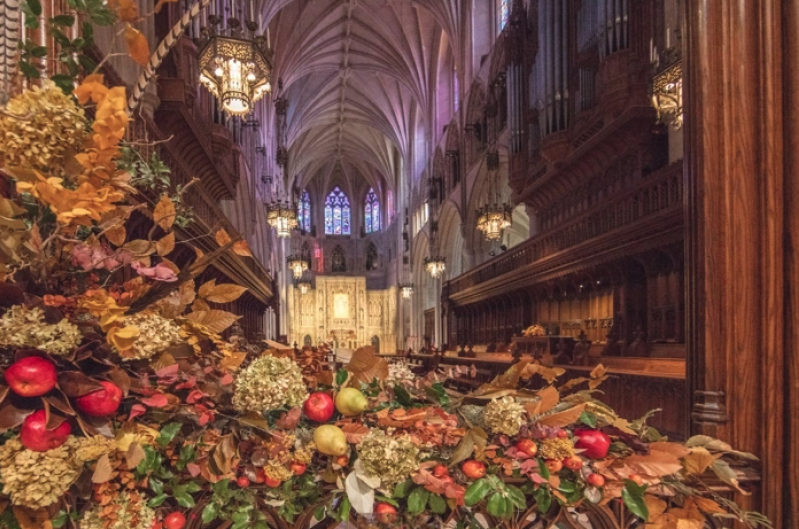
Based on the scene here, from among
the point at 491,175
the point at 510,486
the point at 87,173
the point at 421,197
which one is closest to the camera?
the point at 87,173

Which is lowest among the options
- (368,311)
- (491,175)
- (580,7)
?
(368,311)

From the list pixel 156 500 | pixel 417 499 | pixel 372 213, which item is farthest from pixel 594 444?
pixel 372 213

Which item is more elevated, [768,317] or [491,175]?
[491,175]

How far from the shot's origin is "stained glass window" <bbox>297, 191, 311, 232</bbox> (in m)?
38.3

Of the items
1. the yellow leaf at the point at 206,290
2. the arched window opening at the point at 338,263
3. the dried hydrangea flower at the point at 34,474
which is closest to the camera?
the dried hydrangea flower at the point at 34,474

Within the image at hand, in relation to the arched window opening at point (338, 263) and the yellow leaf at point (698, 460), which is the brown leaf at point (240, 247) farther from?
the arched window opening at point (338, 263)

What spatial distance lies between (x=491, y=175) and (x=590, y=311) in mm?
6752

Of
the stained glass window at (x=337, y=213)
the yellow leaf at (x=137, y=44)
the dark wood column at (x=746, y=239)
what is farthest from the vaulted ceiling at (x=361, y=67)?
the yellow leaf at (x=137, y=44)

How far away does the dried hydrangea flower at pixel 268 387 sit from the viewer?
104cm

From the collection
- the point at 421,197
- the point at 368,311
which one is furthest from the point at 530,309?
the point at 368,311

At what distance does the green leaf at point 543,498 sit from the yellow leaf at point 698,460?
34 centimetres

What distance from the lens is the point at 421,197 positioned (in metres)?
25.0

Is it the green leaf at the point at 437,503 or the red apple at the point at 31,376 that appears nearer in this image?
the red apple at the point at 31,376

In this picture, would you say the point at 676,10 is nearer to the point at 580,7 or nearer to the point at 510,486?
the point at 580,7
